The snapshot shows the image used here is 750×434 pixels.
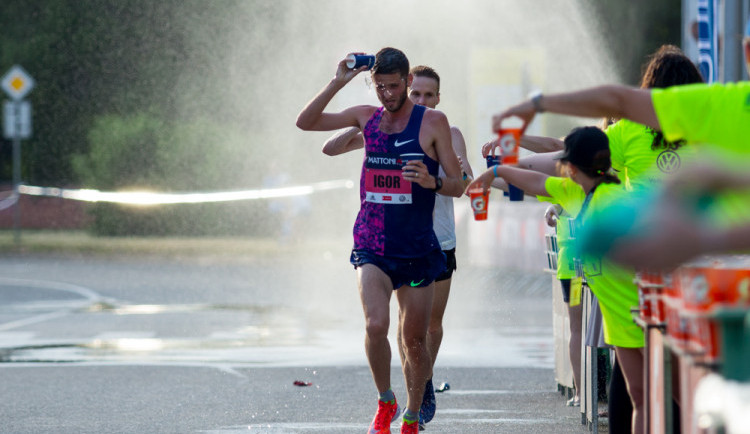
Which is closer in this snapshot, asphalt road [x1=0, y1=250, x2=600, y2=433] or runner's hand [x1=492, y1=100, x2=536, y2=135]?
runner's hand [x1=492, y1=100, x2=536, y2=135]

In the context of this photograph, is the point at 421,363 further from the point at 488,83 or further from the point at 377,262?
the point at 488,83

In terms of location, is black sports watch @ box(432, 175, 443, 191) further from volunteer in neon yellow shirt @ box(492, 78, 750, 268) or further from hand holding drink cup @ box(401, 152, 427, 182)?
volunteer in neon yellow shirt @ box(492, 78, 750, 268)

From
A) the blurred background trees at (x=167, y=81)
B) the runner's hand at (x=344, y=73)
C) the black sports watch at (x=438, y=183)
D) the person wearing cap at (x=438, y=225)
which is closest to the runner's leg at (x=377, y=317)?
the black sports watch at (x=438, y=183)

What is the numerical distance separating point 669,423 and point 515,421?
3.33 meters

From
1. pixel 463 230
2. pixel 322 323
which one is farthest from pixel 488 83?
pixel 322 323

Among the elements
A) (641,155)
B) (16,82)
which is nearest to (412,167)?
(641,155)

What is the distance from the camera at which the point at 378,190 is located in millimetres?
6785

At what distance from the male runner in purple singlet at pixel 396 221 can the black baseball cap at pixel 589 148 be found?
1.51 meters

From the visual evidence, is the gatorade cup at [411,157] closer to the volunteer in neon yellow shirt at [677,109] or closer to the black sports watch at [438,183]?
the black sports watch at [438,183]

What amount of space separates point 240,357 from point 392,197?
14.2 feet

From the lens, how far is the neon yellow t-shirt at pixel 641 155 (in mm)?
5375

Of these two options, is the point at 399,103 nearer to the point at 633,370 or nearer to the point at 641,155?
the point at 641,155

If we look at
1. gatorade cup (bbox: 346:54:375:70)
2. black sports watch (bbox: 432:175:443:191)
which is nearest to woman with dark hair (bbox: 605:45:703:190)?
black sports watch (bbox: 432:175:443:191)

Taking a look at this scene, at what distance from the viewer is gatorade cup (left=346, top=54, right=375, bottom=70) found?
6.72 m
